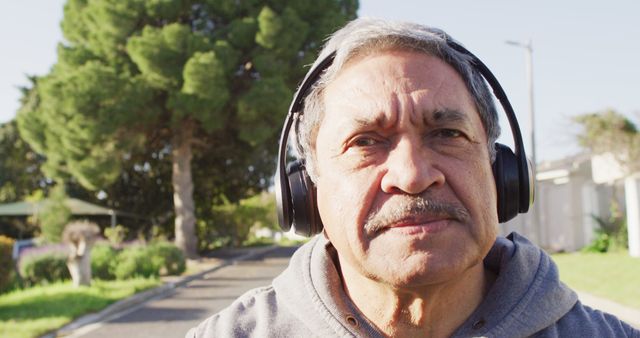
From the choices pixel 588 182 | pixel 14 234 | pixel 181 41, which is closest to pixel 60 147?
pixel 181 41

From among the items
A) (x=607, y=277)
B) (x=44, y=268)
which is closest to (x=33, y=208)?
(x=44, y=268)

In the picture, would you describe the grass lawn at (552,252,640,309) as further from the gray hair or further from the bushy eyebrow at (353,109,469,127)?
the bushy eyebrow at (353,109,469,127)

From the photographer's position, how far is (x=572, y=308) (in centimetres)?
161

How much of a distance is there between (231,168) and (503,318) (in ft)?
97.0

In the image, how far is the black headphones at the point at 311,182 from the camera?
1.70 m

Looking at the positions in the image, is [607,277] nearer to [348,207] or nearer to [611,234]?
[611,234]

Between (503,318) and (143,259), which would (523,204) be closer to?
(503,318)

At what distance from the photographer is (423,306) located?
158cm

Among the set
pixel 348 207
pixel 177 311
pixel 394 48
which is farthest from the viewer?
pixel 177 311

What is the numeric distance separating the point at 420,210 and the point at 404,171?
103 millimetres

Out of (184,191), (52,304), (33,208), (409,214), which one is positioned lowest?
(52,304)

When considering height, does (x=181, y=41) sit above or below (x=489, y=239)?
above

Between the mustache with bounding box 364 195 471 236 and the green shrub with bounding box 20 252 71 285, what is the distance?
1530 centimetres

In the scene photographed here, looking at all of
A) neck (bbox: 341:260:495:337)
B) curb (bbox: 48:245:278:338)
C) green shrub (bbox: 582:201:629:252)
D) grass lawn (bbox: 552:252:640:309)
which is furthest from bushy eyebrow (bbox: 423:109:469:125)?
green shrub (bbox: 582:201:629:252)
